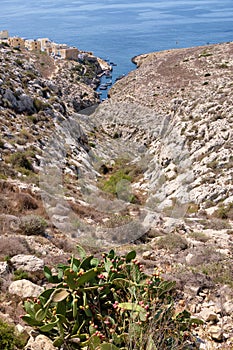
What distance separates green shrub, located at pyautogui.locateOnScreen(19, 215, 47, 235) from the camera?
28.6 feet

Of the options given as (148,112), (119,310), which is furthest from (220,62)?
(119,310)

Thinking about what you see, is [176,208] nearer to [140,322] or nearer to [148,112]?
[140,322]

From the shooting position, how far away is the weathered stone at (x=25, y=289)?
5652 millimetres

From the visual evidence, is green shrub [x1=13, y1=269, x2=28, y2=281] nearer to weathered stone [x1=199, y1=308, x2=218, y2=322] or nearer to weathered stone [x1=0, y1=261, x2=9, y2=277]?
weathered stone [x1=0, y1=261, x2=9, y2=277]

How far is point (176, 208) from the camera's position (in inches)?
569

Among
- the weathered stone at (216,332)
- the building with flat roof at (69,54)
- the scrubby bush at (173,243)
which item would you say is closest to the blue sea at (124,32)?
the building with flat roof at (69,54)

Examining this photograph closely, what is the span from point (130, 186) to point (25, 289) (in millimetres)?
13646

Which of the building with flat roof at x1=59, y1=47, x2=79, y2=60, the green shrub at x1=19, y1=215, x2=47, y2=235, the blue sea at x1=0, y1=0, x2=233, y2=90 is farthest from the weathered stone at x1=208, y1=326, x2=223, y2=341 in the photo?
the blue sea at x1=0, y1=0, x2=233, y2=90

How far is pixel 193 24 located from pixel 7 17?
100803mm

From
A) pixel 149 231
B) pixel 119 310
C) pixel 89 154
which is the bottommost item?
pixel 89 154

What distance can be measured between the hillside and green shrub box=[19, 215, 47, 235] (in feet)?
0.11

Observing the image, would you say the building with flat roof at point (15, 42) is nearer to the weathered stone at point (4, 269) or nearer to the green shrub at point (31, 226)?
the green shrub at point (31, 226)

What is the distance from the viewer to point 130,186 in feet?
62.8

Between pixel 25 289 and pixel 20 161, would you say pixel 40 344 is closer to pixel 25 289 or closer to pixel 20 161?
pixel 25 289
